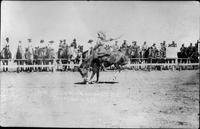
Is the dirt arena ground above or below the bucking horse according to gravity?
below

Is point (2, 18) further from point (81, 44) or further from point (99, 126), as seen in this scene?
point (99, 126)

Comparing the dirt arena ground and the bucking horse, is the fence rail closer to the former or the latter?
the bucking horse

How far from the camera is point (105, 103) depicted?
1013 cm

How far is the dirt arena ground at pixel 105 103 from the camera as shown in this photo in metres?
9.60

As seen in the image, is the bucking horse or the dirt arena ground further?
the bucking horse

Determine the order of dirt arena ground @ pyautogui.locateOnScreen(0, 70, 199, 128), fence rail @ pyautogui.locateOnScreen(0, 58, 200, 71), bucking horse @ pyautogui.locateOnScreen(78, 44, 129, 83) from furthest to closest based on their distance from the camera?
1. fence rail @ pyautogui.locateOnScreen(0, 58, 200, 71)
2. bucking horse @ pyautogui.locateOnScreen(78, 44, 129, 83)
3. dirt arena ground @ pyautogui.locateOnScreen(0, 70, 199, 128)

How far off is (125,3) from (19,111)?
3.47m

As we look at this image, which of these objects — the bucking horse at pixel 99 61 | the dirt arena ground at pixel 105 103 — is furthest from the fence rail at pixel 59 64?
the dirt arena ground at pixel 105 103

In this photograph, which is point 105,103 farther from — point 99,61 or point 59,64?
point 59,64

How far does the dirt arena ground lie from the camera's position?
960cm

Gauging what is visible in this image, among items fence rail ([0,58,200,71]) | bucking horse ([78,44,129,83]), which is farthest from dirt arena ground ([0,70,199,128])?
fence rail ([0,58,200,71])

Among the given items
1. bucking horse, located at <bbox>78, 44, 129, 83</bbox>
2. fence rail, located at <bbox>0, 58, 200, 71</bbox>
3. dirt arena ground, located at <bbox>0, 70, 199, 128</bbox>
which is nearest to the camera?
dirt arena ground, located at <bbox>0, 70, 199, 128</bbox>

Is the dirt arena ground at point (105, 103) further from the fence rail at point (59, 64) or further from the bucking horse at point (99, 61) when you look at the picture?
the fence rail at point (59, 64)

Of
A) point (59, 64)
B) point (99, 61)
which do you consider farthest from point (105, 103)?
point (59, 64)
